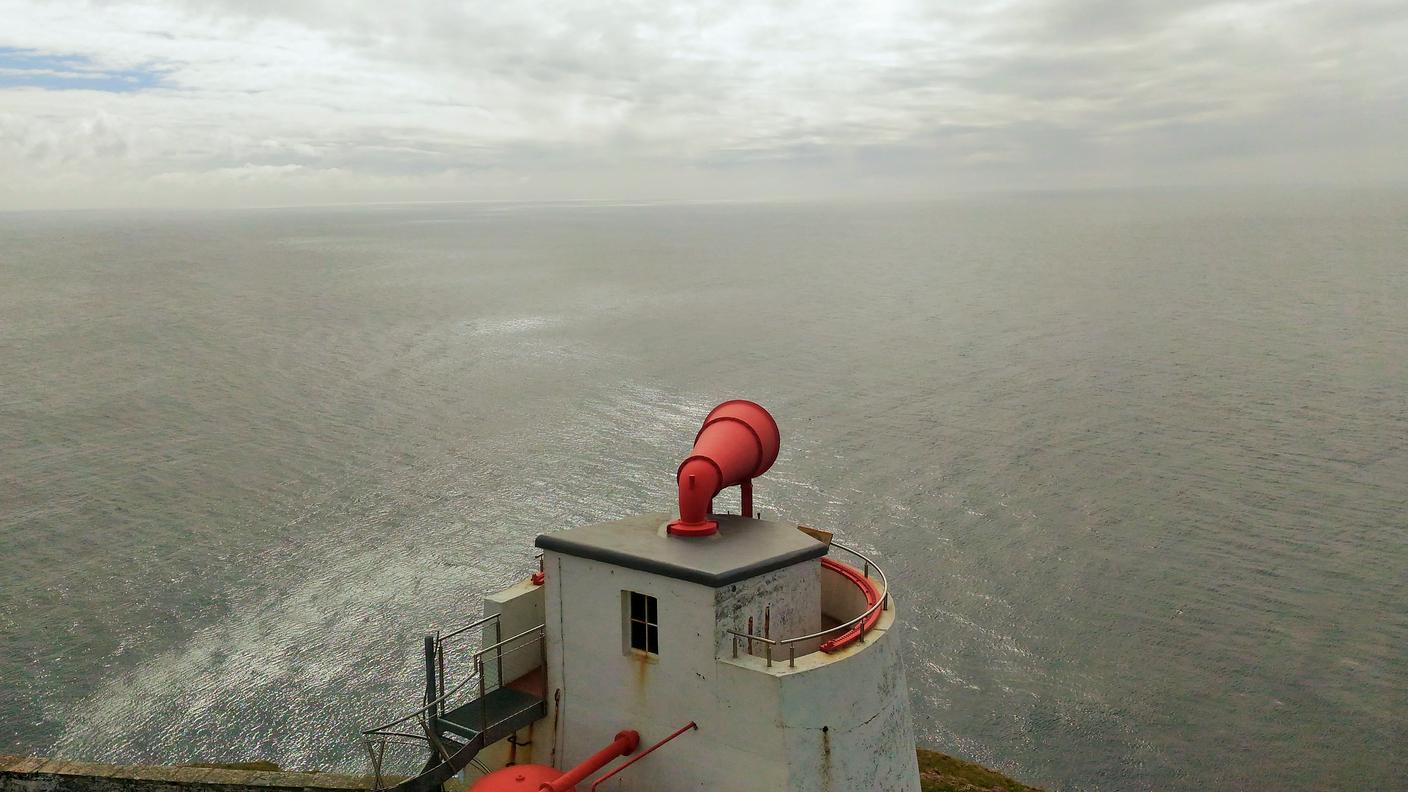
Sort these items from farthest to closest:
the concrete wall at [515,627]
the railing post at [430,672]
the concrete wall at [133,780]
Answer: the concrete wall at [133,780] < the concrete wall at [515,627] < the railing post at [430,672]

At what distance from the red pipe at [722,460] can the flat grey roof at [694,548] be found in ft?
1.05

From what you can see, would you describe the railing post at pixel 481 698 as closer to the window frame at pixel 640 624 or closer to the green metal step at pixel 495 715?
the green metal step at pixel 495 715

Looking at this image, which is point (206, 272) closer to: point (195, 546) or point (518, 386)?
point (518, 386)

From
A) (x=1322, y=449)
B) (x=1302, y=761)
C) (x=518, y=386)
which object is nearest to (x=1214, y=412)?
(x=1322, y=449)

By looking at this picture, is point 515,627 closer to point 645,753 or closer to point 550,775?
point 550,775

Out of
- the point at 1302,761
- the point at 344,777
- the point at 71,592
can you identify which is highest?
Answer: the point at 344,777

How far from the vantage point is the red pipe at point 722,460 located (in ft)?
41.9

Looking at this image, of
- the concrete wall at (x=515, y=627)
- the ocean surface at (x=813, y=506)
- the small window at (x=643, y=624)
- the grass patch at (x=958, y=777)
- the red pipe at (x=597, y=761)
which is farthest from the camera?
the ocean surface at (x=813, y=506)

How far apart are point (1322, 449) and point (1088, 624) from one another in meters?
22.1

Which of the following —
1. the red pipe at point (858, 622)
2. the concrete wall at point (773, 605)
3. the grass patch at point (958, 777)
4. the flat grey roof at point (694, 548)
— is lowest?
the grass patch at point (958, 777)

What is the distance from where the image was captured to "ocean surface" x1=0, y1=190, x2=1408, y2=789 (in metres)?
27.4

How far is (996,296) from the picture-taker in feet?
335

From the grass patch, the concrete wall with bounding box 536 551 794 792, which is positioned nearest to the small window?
the concrete wall with bounding box 536 551 794 792

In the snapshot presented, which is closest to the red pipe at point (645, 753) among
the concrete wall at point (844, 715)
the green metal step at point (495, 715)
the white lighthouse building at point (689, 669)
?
the white lighthouse building at point (689, 669)
